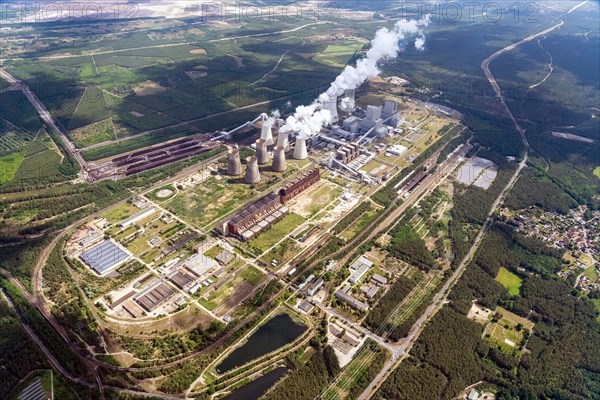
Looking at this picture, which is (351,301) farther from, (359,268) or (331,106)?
(331,106)

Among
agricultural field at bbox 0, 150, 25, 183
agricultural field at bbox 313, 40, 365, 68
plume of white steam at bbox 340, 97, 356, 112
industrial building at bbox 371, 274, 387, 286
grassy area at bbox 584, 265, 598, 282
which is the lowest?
grassy area at bbox 584, 265, 598, 282

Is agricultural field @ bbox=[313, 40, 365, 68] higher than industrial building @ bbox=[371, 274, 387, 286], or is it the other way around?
agricultural field @ bbox=[313, 40, 365, 68]

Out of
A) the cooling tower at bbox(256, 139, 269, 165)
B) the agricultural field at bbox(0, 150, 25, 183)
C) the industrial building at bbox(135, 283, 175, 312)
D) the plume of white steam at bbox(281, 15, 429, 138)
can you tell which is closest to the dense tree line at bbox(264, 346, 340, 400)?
the industrial building at bbox(135, 283, 175, 312)

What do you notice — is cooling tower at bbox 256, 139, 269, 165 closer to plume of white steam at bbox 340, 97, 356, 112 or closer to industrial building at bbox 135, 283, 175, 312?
plume of white steam at bbox 340, 97, 356, 112

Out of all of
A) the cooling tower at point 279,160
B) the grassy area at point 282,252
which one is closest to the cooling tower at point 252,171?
the cooling tower at point 279,160

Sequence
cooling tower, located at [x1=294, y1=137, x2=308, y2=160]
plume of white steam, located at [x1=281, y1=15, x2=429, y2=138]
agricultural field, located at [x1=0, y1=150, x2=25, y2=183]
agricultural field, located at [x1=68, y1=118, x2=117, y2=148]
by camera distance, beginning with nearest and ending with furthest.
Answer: agricultural field, located at [x1=0, y1=150, x2=25, y2=183] → cooling tower, located at [x1=294, y1=137, x2=308, y2=160] → plume of white steam, located at [x1=281, y1=15, x2=429, y2=138] → agricultural field, located at [x1=68, y1=118, x2=117, y2=148]

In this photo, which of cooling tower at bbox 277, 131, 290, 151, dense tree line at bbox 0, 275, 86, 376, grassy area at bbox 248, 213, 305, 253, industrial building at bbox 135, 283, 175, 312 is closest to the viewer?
dense tree line at bbox 0, 275, 86, 376

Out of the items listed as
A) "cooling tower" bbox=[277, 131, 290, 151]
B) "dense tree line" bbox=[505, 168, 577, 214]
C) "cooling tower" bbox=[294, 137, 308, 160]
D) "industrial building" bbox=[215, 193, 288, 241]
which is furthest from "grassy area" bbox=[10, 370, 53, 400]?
"dense tree line" bbox=[505, 168, 577, 214]

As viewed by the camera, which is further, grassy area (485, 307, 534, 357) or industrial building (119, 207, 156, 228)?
industrial building (119, 207, 156, 228)
